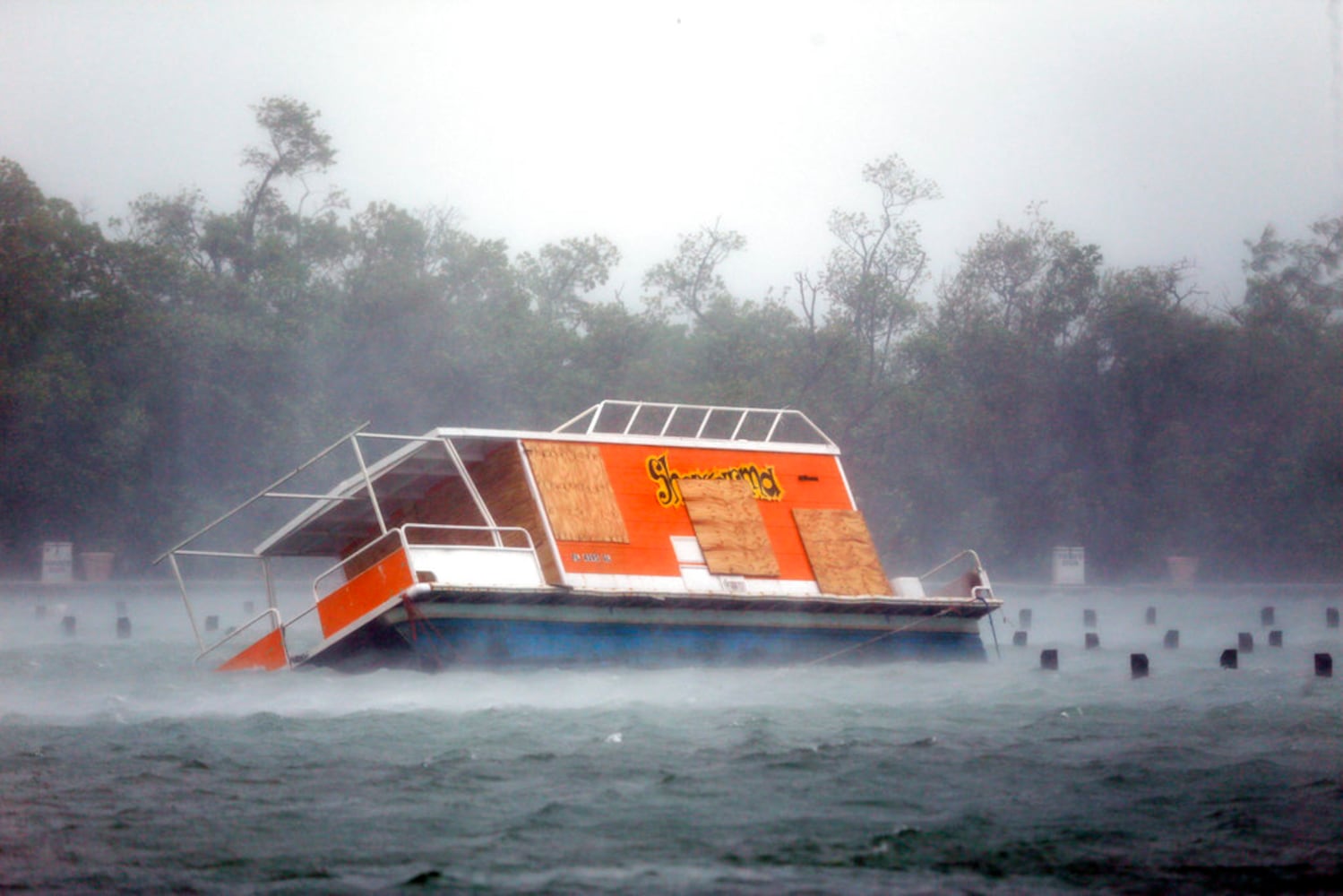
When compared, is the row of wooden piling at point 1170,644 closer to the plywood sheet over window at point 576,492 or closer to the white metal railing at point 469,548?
the plywood sheet over window at point 576,492

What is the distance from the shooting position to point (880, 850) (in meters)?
8.09

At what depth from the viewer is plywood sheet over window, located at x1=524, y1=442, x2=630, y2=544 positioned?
16.0 m

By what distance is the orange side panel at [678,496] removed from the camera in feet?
53.1

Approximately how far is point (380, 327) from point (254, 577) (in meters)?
8.10

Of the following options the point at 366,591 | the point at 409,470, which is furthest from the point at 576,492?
the point at 366,591

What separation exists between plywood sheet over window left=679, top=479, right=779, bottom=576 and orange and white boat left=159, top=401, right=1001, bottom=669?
0.08 feet

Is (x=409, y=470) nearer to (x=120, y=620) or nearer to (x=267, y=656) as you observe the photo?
(x=267, y=656)

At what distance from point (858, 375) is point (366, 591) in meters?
30.4

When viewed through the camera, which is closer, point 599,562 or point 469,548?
point 469,548

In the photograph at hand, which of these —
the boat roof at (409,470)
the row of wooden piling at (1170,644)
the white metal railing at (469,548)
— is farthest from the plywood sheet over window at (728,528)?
the row of wooden piling at (1170,644)

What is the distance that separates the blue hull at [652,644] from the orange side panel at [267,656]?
6.73ft

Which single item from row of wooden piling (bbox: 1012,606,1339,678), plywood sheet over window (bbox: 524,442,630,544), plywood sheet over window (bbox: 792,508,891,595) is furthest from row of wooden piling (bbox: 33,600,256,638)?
row of wooden piling (bbox: 1012,606,1339,678)

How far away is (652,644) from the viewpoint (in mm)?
15531

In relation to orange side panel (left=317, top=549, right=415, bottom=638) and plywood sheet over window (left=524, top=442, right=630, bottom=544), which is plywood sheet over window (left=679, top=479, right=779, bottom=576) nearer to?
plywood sheet over window (left=524, top=442, right=630, bottom=544)
